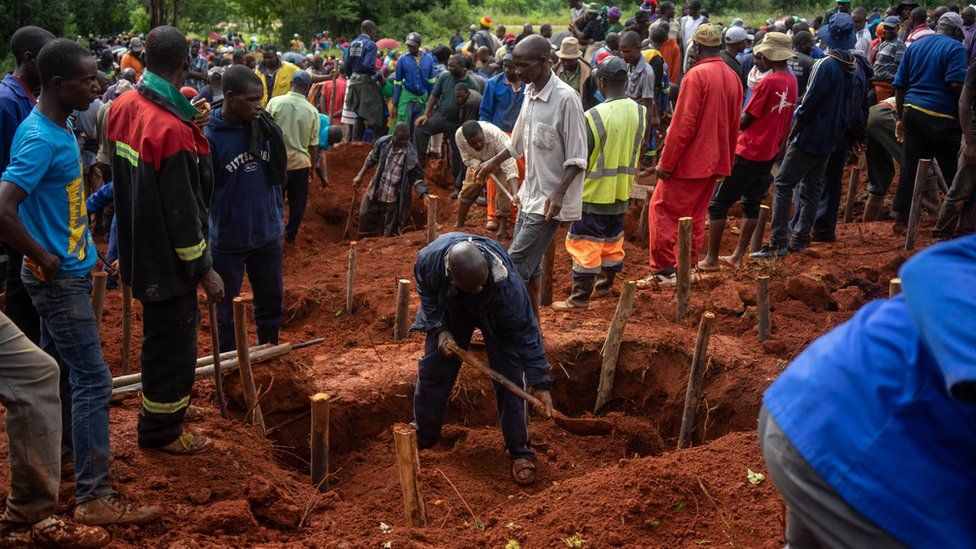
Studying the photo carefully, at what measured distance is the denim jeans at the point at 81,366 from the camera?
3.81 meters

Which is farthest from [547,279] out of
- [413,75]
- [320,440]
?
[413,75]

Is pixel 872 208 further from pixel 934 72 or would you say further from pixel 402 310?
pixel 402 310

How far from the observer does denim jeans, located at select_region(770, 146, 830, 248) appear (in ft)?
26.0

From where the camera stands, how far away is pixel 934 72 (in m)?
7.96

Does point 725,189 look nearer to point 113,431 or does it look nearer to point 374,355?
point 374,355

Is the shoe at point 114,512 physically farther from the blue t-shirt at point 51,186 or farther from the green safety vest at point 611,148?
the green safety vest at point 611,148

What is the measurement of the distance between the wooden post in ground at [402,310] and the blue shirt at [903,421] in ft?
15.9

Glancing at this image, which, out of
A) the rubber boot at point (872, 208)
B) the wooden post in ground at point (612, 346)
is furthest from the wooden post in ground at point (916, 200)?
the wooden post in ground at point (612, 346)

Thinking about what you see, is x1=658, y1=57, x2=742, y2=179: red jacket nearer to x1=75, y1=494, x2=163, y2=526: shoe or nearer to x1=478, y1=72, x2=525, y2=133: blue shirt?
x1=478, y1=72, x2=525, y2=133: blue shirt

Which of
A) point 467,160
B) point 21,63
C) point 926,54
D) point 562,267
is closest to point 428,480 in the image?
point 21,63

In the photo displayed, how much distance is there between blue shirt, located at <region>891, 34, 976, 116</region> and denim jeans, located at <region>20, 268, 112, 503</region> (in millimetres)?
7315

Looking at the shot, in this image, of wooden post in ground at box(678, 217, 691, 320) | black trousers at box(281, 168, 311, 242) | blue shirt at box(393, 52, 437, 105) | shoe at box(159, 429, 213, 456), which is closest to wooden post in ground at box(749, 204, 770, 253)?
wooden post in ground at box(678, 217, 691, 320)

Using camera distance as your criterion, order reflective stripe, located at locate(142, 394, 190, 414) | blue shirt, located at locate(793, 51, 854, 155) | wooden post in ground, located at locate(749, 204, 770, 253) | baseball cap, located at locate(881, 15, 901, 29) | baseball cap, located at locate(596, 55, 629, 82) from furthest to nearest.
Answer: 1. baseball cap, located at locate(881, 15, 901, 29)
2. wooden post in ground, located at locate(749, 204, 770, 253)
3. blue shirt, located at locate(793, 51, 854, 155)
4. baseball cap, located at locate(596, 55, 629, 82)
5. reflective stripe, located at locate(142, 394, 190, 414)

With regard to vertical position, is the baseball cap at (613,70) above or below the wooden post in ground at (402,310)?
above
